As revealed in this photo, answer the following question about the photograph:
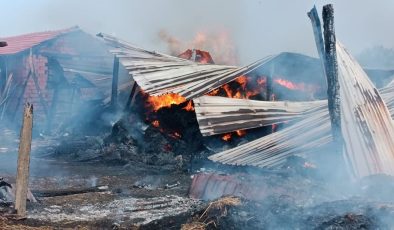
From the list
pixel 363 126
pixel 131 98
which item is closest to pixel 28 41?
pixel 131 98

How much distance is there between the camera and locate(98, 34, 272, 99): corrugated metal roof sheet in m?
12.3

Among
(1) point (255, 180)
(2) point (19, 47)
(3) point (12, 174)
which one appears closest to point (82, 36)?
(2) point (19, 47)

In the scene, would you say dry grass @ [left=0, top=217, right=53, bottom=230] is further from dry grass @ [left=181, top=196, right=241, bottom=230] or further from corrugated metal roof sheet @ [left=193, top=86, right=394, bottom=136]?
corrugated metal roof sheet @ [left=193, top=86, right=394, bottom=136]

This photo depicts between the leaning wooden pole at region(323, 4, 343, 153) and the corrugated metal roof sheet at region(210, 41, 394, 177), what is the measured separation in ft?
2.35

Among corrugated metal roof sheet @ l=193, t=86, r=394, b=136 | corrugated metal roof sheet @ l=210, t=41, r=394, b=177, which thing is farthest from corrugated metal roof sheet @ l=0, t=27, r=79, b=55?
corrugated metal roof sheet @ l=210, t=41, r=394, b=177

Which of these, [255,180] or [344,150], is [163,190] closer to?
[255,180]

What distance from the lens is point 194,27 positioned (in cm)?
2305

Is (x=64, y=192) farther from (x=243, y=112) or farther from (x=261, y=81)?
(x=261, y=81)

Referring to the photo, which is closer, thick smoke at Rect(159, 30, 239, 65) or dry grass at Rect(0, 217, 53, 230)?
dry grass at Rect(0, 217, 53, 230)

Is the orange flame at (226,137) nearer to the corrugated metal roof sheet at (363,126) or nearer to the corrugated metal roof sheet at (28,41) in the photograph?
the corrugated metal roof sheet at (363,126)

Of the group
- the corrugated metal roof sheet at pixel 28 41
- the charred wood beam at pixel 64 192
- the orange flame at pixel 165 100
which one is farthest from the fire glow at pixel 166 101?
the corrugated metal roof sheet at pixel 28 41

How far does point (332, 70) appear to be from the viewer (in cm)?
727

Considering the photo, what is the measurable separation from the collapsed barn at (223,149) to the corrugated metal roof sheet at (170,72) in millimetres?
40

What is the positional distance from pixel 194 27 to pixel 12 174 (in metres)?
14.3
